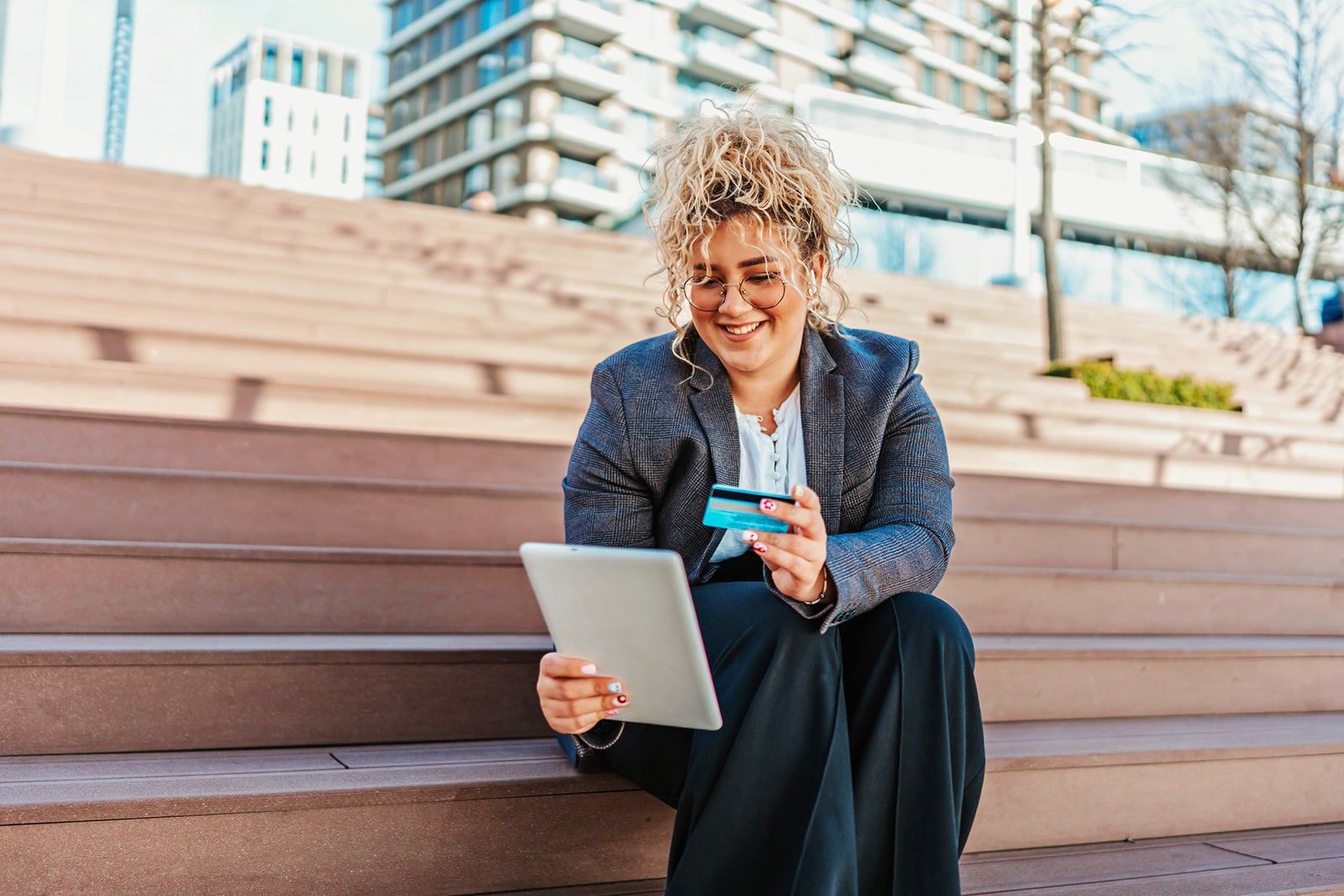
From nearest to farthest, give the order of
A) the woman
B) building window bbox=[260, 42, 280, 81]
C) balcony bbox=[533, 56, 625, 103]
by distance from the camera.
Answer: the woman < balcony bbox=[533, 56, 625, 103] < building window bbox=[260, 42, 280, 81]

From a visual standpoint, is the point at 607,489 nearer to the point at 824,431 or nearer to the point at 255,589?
the point at 824,431

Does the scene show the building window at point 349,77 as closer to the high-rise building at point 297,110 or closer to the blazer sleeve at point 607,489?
the high-rise building at point 297,110

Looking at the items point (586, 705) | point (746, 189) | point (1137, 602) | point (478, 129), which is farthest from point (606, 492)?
point (478, 129)

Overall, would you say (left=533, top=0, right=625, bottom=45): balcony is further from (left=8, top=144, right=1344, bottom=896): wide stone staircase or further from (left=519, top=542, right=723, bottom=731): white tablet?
(left=519, top=542, right=723, bottom=731): white tablet

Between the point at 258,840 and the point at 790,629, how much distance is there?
774mm

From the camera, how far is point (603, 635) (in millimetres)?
1238

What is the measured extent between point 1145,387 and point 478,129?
3426 centimetres

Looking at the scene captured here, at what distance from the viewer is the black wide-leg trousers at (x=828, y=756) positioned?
124 cm

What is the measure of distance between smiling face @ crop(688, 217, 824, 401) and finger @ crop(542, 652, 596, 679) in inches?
20.5

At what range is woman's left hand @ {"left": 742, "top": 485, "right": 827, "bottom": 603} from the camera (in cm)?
121

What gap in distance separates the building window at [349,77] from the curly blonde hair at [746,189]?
64820 millimetres

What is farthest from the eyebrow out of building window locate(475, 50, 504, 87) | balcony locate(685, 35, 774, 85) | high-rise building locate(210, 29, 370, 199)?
high-rise building locate(210, 29, 370, 199)

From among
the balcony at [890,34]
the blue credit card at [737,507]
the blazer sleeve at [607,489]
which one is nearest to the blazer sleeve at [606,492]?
the blazer sleeve at [607,489]

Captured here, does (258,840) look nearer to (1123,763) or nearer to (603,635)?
(603,635)
